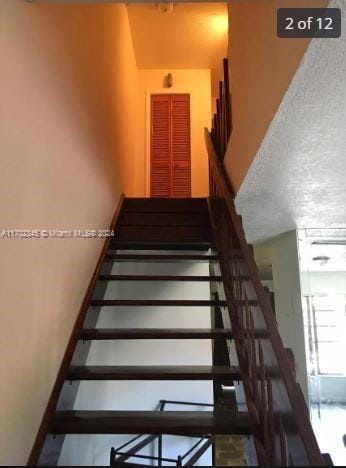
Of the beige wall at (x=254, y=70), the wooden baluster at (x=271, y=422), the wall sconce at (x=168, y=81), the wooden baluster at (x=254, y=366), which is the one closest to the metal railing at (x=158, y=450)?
the wooden baluster at (x=254, y=366)

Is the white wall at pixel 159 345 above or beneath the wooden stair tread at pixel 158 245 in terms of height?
beneath

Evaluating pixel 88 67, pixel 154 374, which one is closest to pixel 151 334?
pixel 154 374

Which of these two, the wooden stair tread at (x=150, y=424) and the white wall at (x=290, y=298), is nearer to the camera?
the wooden stair tread at (x=150, y=424)

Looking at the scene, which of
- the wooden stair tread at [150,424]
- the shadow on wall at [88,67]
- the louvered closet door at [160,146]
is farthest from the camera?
the louvered closet door at [160,146]

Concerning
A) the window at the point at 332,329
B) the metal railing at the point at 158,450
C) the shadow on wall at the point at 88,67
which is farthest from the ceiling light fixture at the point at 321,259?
the shadow on wall at the point at 88,67

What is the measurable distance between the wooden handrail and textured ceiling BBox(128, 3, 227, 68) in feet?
11.6

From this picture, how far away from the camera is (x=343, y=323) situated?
15.8 feet

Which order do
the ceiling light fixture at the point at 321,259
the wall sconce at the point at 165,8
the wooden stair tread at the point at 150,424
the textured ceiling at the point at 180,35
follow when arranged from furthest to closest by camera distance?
1. the textured ceiling at the point at 180,35
2. the wall sconce at the point at 165,8
3. the ceiling light fixture at the point at 321,259
4. the wooden stair tread at the point at 150,424

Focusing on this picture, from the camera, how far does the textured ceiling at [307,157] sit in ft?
4.60

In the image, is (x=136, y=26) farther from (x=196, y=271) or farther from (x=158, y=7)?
(x=196, y=271)

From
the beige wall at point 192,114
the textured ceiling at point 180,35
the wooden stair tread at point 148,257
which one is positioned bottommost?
the wooden stair tread at point 148,257

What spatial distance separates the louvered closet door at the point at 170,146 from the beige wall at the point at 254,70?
2.80 meters

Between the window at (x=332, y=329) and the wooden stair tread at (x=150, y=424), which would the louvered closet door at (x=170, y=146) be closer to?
the window at (x=332, y=329)

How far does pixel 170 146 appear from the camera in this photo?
20.0 feet
